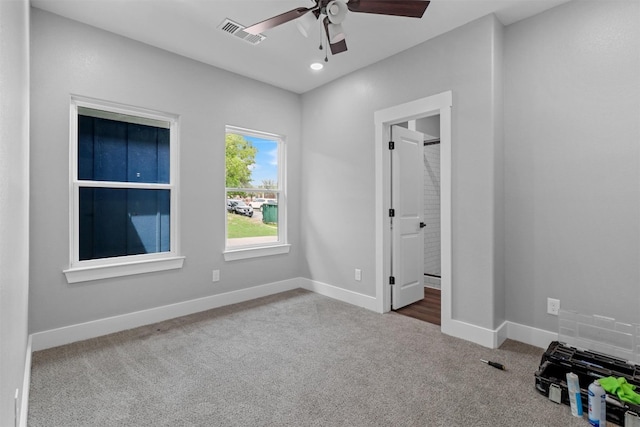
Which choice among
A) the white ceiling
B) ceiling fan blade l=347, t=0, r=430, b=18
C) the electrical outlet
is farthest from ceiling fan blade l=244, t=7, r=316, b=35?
the electrical outlet

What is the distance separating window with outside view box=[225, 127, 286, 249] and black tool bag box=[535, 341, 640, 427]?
3.21 meters

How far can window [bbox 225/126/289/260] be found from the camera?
401 centimetres

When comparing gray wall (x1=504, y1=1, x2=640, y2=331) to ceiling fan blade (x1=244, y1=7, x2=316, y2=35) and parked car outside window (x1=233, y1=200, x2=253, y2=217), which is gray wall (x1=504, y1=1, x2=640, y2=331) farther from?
parked car outside window (x1=233, y1=200, x2=253, y2=217)

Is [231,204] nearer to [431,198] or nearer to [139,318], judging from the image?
[139,318]

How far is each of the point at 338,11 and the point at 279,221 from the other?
297 cm

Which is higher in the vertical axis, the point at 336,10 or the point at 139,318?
the point at 336,10

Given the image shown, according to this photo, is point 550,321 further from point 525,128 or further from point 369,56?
point 369,56

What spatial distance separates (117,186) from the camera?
3133mm

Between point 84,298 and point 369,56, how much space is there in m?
3.67

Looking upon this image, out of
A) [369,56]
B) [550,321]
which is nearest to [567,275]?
[550,321]

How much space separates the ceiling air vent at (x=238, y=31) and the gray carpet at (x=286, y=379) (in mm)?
2808

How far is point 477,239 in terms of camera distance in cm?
282

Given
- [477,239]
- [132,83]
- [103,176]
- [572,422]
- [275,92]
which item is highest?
[275,92]

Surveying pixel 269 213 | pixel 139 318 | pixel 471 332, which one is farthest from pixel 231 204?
pixel 471 332
